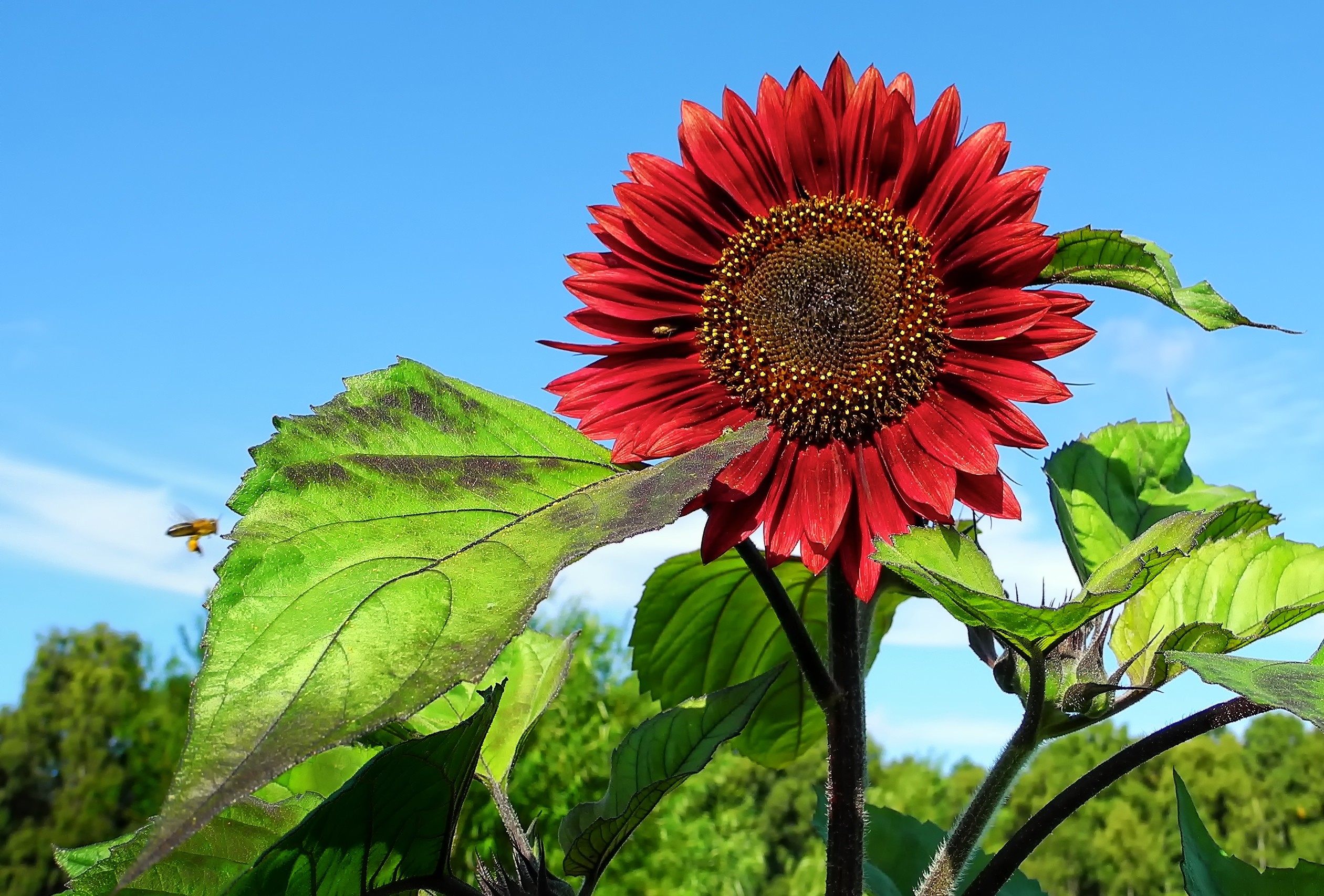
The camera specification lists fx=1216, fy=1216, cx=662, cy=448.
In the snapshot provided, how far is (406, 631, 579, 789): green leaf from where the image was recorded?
2.88 feet

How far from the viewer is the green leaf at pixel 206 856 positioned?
62 cm

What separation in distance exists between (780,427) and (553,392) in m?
0.15

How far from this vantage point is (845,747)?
73 centimetres

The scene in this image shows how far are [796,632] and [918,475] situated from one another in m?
0.12

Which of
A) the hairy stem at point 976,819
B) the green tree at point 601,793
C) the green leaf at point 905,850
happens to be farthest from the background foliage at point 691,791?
the hairy stem at point 976,819

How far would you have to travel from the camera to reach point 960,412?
2.45 ft

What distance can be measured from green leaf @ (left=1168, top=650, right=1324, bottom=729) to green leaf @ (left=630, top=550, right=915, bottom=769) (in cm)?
37

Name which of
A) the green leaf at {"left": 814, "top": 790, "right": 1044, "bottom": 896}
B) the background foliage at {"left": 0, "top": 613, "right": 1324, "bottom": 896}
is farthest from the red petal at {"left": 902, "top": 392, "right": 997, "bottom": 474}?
the background foliage at {"left": 0, "top": 613, "right": 1324, "bottom": 896}

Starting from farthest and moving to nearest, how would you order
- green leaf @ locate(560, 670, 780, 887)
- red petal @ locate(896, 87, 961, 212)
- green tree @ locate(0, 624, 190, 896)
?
green tree @ locate(0, 624, 190, 896) < red petal @ locate(896, 87, 961, 212) < green leaf @ locate(560, 670, 780, 887)

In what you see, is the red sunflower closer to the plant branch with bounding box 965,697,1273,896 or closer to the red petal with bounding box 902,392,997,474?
the red petal with bounding box 902,392,997,474

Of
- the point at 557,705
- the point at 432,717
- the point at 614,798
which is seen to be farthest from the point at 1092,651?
the point at 557,705

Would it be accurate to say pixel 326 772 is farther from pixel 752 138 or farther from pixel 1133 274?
pixel 1133 274

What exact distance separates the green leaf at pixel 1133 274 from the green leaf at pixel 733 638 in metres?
0.28

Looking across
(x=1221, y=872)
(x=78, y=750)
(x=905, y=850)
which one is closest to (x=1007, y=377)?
(x=1221, y=872)
